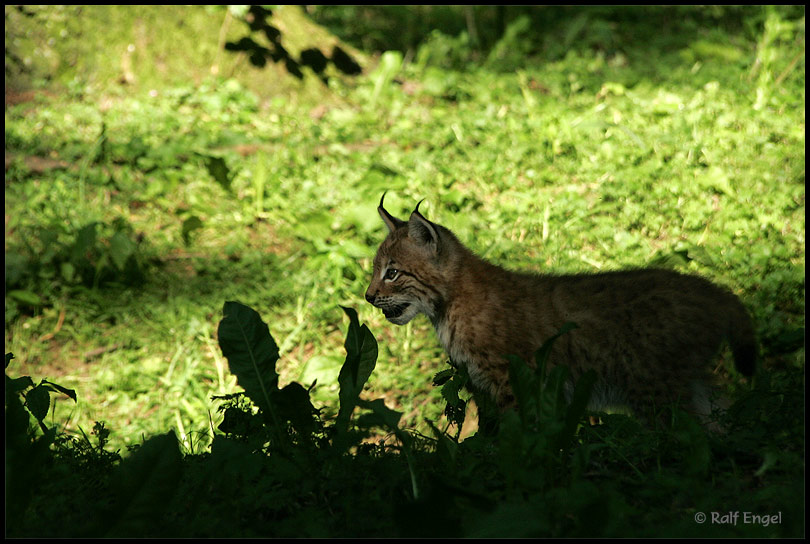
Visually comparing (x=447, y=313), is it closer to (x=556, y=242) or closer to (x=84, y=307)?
(x=556, y=242)

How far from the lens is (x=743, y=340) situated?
13.2ft

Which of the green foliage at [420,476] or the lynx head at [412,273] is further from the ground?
the lynx head at [412,273]

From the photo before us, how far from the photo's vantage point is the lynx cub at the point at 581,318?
3.99 m

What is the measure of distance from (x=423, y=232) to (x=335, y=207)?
8.45 ft

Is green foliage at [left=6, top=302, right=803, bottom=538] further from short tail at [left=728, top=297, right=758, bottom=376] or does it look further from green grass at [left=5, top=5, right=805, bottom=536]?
green grass at [left=5, top=5, right=805, bottom=536]

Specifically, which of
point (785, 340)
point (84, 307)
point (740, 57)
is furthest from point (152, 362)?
point (740, 57)

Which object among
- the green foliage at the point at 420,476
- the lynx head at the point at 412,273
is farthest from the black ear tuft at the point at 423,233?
the green foliage at the point at 420,476

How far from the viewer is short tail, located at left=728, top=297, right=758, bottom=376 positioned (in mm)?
4023

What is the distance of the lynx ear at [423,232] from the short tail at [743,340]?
69.8 inches

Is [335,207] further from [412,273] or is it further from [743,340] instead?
[743,340]

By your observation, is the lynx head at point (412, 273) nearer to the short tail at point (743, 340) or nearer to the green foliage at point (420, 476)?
the green foliage at point (420, 476)

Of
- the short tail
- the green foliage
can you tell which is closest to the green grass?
the short tail

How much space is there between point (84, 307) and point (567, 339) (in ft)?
14.2

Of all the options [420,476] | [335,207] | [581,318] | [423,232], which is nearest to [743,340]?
[581,318]
